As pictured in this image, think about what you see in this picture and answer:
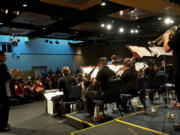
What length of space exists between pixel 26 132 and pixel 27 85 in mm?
4263

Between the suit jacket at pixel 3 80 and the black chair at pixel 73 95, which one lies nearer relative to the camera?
the suit jacket at pixel 3 80

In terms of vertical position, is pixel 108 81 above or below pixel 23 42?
below

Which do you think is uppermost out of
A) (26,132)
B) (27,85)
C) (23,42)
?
(23,42)

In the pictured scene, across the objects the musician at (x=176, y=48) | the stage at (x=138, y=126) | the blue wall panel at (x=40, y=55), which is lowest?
the stage at (x=138, y=126)

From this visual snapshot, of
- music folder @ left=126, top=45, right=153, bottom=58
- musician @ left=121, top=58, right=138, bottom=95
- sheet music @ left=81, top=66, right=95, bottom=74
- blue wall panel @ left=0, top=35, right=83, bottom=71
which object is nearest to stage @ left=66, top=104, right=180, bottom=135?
musician @ left=121, top=58, right=138, bottom=95

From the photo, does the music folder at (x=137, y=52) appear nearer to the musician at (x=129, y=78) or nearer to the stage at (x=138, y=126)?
the musician at (x=129, y=78)

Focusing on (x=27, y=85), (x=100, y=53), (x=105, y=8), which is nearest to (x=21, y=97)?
(x=27, y=85)

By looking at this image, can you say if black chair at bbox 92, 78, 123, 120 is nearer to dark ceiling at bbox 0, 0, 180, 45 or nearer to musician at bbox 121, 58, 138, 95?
musician at bbox 121, 58, 138, 95

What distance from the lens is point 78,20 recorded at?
7.30 metres

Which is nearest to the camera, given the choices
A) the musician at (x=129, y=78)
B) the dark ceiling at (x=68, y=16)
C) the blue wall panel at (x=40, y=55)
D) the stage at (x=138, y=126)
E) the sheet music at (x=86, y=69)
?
the stage at (x=138, y=126)

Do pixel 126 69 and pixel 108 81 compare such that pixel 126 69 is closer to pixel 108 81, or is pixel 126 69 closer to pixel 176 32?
pixel 108 81

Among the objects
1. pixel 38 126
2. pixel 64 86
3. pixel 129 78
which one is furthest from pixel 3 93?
pixel 129 78

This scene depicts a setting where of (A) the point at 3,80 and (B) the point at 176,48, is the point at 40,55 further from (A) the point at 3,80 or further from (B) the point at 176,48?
(B) the point at 176,48

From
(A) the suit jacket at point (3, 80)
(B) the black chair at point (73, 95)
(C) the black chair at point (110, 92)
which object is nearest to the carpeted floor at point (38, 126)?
(B) the black chair at point (73, 95)
